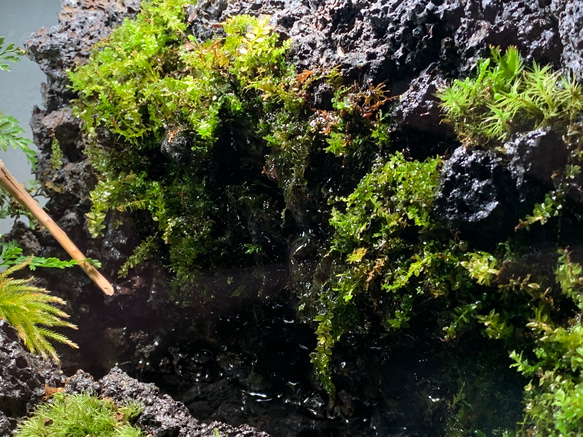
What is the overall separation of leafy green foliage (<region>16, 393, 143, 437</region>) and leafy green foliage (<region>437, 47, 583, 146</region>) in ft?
6.50

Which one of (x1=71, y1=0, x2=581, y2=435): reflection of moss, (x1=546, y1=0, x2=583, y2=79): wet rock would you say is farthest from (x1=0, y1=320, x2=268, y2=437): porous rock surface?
(x1=546, y1=0, x2=583, y2=79): wet rock

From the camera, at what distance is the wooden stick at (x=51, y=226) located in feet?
10.9

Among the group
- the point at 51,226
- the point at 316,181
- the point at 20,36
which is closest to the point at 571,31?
the point at 316,181

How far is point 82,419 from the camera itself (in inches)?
91.0

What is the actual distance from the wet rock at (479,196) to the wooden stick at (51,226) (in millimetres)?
2329

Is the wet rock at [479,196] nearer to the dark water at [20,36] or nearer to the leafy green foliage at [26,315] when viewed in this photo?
the leafy green foliage at [26,315]

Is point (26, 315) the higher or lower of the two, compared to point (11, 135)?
lower

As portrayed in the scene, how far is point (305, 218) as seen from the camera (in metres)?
2.56

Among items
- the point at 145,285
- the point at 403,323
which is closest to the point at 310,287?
the point at 403,323

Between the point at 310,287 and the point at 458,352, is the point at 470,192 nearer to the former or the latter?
the point at 458,352

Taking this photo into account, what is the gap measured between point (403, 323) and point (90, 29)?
308cm

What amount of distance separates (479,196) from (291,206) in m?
0.97

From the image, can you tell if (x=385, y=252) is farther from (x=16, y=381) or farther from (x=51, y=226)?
(x=51, y=226)

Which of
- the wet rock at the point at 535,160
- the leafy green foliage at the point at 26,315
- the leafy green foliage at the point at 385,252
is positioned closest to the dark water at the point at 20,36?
the leafy green foliage at the point at 26,315
